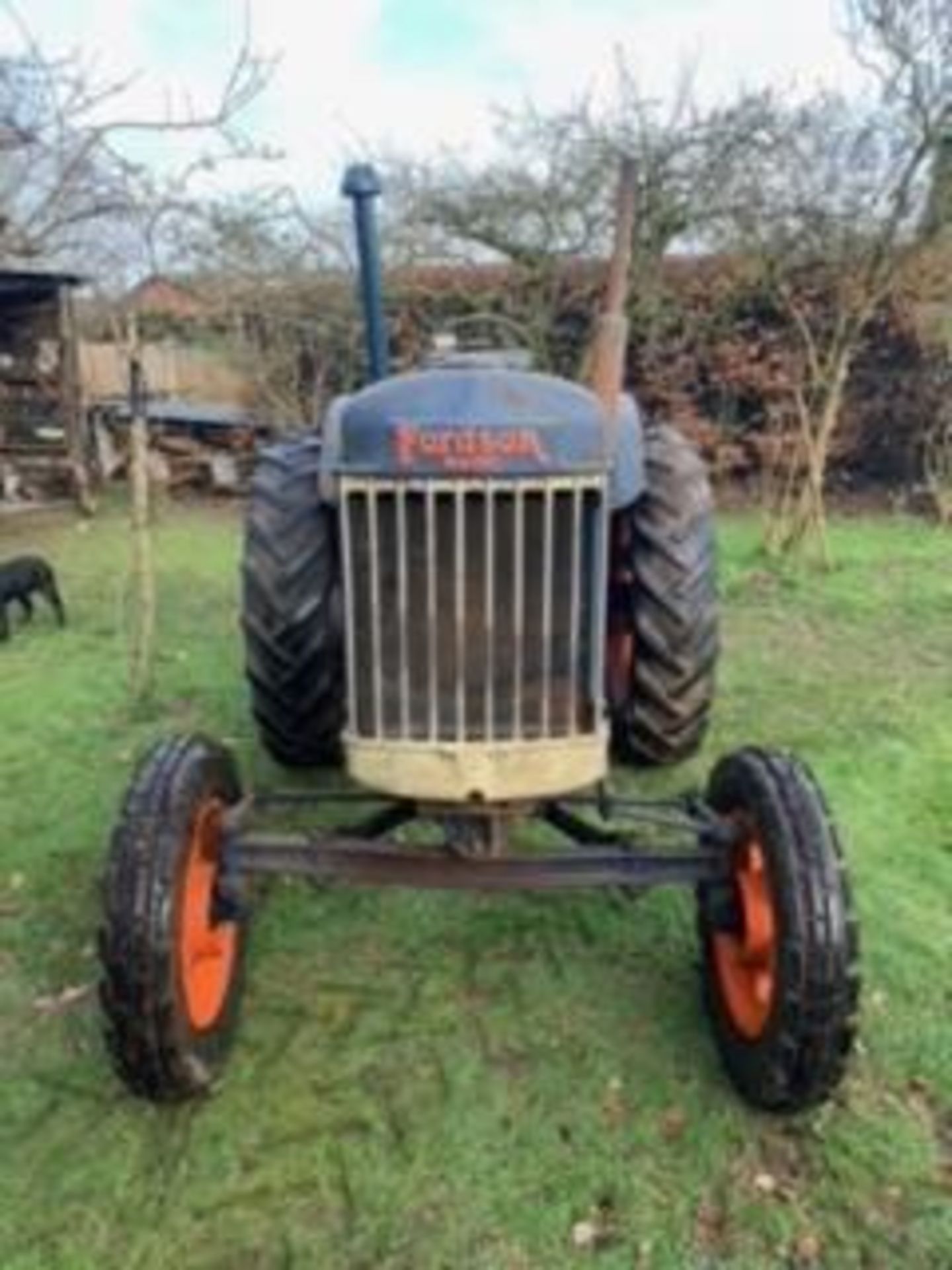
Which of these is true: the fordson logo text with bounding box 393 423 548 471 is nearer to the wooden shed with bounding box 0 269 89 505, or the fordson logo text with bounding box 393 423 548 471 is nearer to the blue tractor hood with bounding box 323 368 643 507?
the blue tractor hood with bounding box 323 368 643 507

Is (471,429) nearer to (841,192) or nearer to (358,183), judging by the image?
(358,183)

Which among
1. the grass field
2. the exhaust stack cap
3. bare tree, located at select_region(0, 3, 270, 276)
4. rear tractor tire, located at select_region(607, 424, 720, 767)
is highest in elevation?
bare tree, located at select_region(0, 3, 270, 276)

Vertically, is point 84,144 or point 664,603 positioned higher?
point 84,144

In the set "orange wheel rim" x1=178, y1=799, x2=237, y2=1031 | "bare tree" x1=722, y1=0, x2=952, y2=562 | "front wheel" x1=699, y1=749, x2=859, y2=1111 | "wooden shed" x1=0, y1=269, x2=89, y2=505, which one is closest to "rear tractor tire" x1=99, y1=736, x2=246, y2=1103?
"orange wheel rim" x1=178, y1=799, x2=237, y2=1031

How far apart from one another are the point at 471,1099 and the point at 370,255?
7.71 ft

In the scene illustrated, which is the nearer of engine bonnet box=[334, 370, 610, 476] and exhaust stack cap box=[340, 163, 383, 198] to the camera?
engine bonnet box=[334, 370, 610, 476]

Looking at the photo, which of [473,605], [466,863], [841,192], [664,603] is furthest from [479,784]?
[841,192]

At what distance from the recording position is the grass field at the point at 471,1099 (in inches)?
86.8

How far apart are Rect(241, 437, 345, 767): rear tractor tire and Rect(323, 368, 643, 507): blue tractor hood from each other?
680mm

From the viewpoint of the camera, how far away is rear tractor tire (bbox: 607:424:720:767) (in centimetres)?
330

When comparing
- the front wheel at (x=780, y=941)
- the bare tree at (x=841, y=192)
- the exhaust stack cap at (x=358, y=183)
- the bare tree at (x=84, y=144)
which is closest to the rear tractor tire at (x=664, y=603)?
the front wheel at (x=780, y=941)

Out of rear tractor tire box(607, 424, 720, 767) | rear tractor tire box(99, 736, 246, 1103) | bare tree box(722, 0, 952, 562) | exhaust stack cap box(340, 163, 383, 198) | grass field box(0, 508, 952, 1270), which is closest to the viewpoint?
grass field box(0, 508, 952, 1270)

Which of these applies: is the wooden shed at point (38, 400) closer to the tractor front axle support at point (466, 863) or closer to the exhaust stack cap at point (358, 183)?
the exhaust stack cap at point (358, 183)

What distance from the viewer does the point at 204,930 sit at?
2650mm
